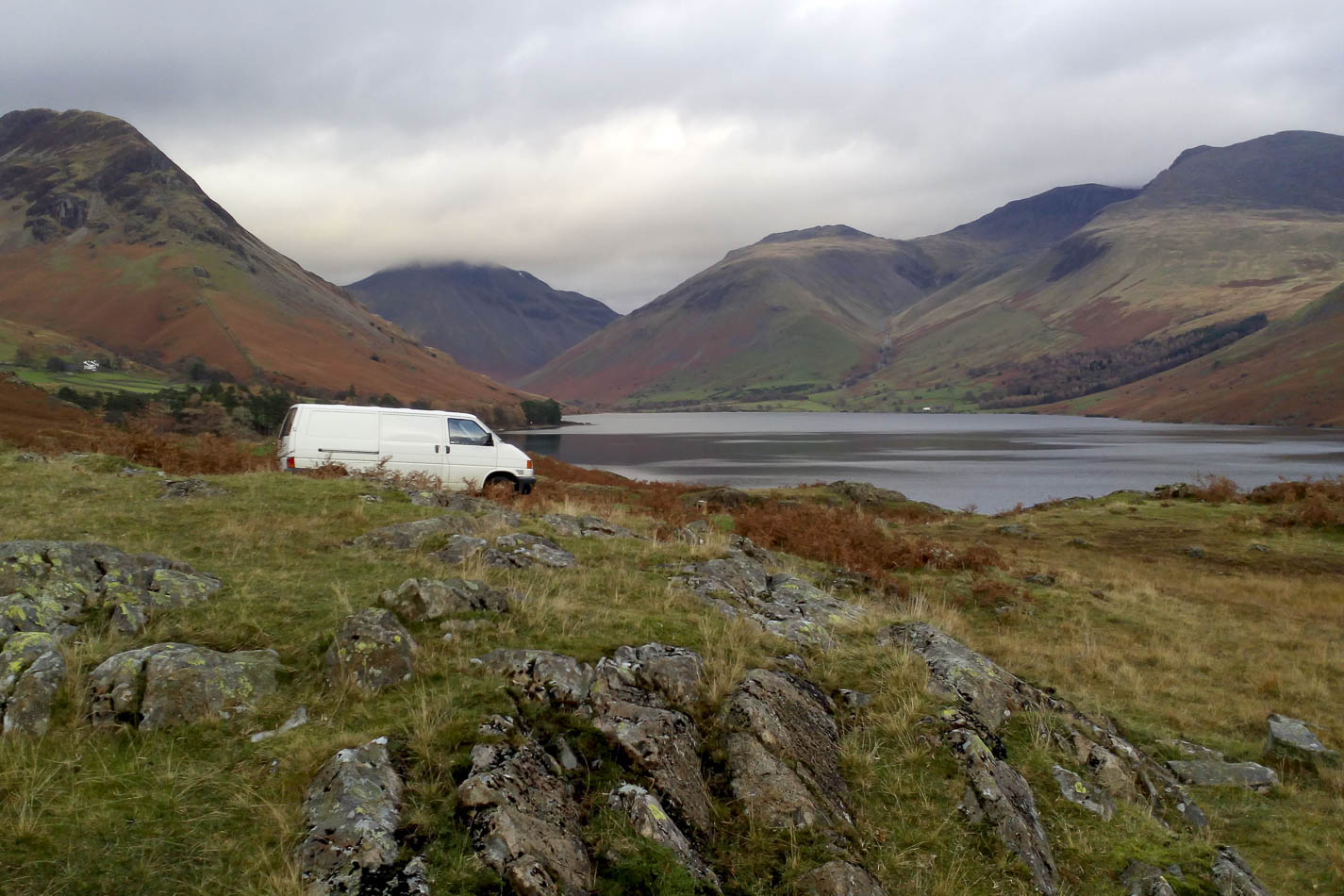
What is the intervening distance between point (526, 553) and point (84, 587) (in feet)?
15.2

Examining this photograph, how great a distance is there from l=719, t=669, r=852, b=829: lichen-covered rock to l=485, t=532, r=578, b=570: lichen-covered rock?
3991mm

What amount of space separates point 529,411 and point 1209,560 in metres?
158

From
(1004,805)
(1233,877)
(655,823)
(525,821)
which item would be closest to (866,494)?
(1233,877)

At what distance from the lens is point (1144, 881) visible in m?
5.63

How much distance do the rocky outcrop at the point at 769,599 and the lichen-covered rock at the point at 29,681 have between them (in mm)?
5910

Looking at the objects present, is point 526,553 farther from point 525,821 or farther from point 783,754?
point 525,821

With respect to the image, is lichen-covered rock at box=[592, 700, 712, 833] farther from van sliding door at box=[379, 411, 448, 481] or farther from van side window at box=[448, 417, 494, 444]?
van side window at box=[448, 417, 494, 444]

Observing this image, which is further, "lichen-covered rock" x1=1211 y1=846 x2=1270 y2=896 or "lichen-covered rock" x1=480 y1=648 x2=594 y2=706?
"lichen-covered rock" x1=480 y1=648 x2=594 y2=706

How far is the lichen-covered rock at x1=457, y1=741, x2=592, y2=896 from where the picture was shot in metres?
4.33

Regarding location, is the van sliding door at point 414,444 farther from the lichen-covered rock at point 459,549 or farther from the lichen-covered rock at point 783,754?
the lichen-covered rock at point 783,754

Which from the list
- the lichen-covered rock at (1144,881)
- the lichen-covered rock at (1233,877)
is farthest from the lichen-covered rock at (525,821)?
the lichen-covered rock at (1233,877)

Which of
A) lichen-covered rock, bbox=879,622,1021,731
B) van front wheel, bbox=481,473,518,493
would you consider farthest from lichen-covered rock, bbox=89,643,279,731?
van front wheel, bbox=481,473,518,493

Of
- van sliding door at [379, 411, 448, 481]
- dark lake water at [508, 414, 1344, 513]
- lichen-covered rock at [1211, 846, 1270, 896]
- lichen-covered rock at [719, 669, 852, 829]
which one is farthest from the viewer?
dark lake water at [508, 414, 1344, 513]

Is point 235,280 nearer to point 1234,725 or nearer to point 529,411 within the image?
point 529,411
